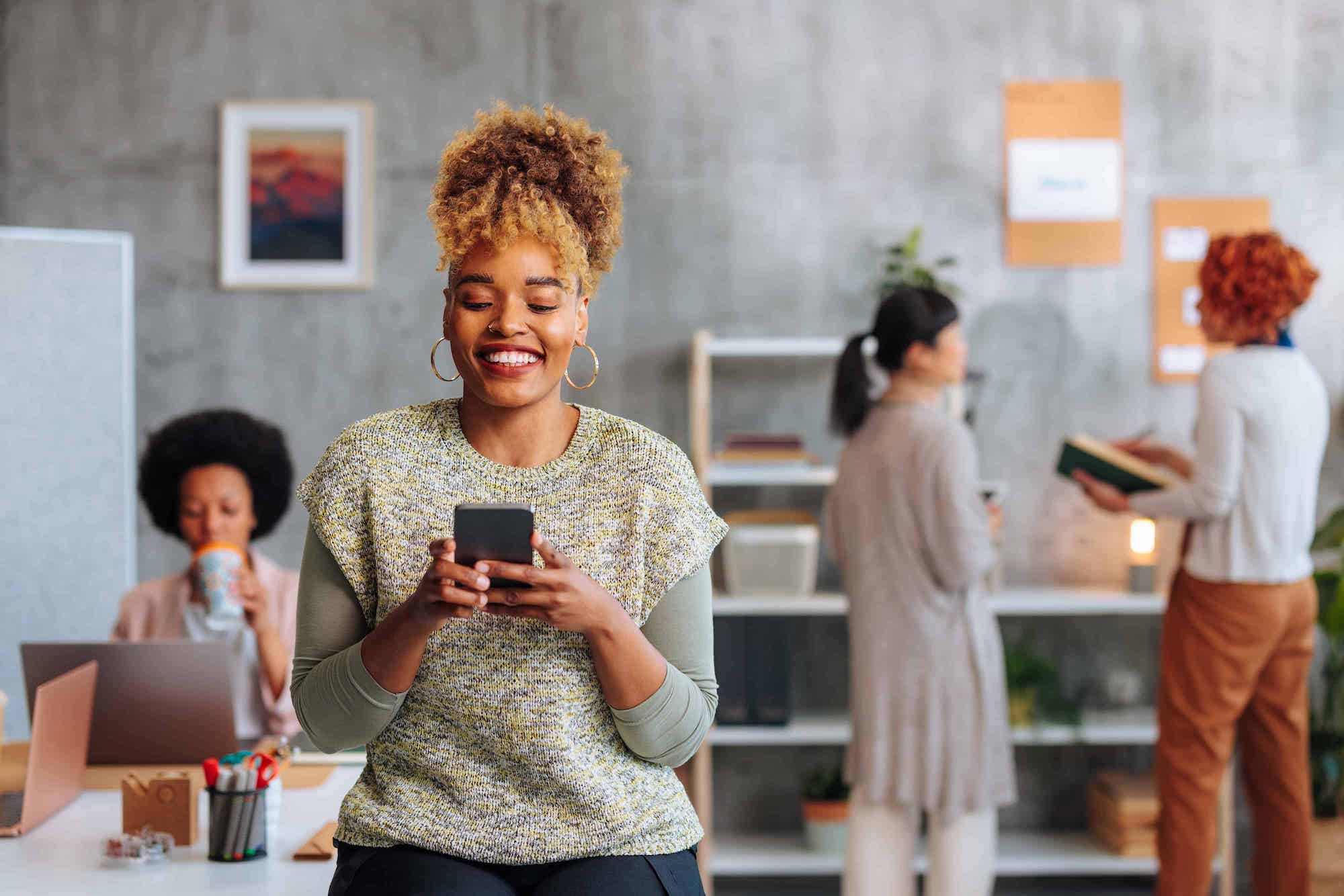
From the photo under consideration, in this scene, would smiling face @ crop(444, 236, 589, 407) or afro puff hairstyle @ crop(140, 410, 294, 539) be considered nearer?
smiling face @ crop(444, 236, 589, 407)

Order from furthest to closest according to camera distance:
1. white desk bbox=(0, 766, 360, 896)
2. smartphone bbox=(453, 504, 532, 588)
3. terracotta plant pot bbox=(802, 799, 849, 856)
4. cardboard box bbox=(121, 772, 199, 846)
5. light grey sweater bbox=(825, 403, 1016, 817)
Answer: terracotta plant pot bbox=(802, 799, 849, 856)
light grey sweater bbox=(825, 403, 1016, 817)
cardboard box bbox=(121, 772, 199, 846)
white desk bbox=(0, 766, 360, 896)
smartphone bbox=(453, 504, 532, 588)

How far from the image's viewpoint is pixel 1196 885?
3.11 m

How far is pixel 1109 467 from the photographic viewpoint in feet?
11.3

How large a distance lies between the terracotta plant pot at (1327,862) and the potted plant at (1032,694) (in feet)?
2.27

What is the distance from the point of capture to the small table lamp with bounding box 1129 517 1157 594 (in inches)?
145

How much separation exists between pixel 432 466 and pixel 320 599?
0.58 ft

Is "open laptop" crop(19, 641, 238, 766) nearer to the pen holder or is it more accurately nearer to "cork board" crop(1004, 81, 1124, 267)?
the pen holder

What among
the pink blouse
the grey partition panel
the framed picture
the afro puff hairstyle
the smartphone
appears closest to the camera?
the smartphone

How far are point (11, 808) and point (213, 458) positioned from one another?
110 cm

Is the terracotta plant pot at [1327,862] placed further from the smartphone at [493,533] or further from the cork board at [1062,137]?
the smartphone at [493,533]

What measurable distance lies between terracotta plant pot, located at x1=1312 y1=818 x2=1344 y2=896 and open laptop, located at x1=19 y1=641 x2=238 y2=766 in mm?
Answer: 2965

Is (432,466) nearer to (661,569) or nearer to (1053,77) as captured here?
(661,569)

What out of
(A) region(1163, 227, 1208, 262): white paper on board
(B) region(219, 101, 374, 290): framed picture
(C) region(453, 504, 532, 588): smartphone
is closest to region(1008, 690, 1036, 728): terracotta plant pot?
(A) region(1163, 227, 1208, 262): white paper on board

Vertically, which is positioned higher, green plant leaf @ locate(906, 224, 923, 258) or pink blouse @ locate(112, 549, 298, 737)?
green plant leaf @ locate(906, 224, 923, 258)
